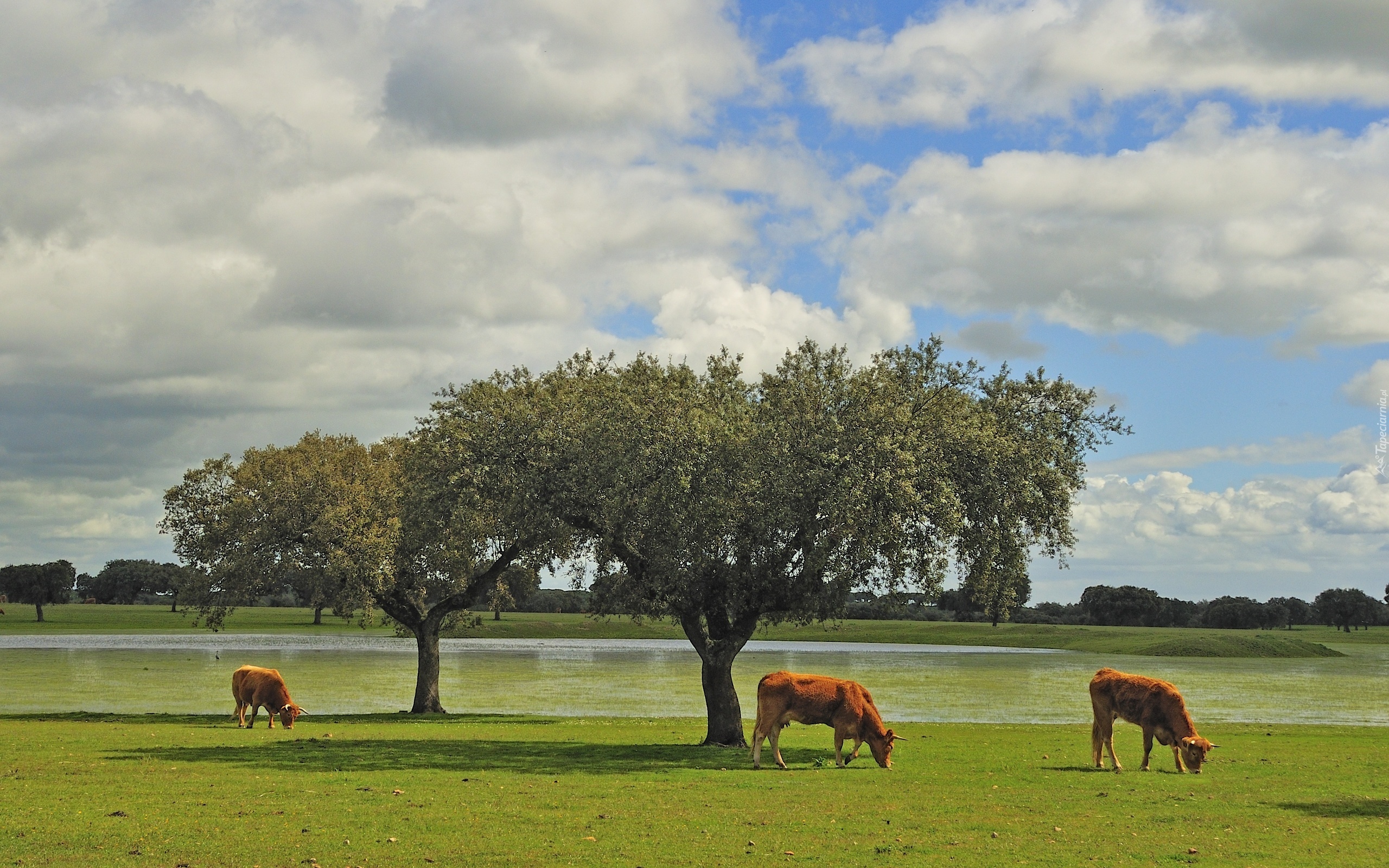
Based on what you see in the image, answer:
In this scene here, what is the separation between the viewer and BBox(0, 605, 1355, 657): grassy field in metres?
108

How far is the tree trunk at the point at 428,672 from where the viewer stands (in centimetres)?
4219

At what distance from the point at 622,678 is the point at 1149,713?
44990 mm

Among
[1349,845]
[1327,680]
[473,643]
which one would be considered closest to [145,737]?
[1349,845]

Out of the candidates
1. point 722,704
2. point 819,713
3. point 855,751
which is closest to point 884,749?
point 855,751

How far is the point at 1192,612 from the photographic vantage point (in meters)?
180

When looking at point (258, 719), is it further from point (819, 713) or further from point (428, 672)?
point (819, 713)

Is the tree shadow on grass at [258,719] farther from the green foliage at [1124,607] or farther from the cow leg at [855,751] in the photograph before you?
the green foliage at [1124,607]

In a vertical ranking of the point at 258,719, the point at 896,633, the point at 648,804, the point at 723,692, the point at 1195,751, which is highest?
the point at 723,692

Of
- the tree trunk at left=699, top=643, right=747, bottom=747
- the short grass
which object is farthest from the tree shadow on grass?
the tree trunk at left=699, top=643, right=747, bottom=747

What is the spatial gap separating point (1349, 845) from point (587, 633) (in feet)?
404

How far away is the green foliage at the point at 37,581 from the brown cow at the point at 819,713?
6398 inches

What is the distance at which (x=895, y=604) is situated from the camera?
27641 millimetres

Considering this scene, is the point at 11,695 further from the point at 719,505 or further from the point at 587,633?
the point at 587,633

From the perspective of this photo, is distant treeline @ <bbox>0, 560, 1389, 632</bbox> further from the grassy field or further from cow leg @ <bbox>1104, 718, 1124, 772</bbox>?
cow leg @ <bbox>1104, 718, 1124, 772</bbox>
